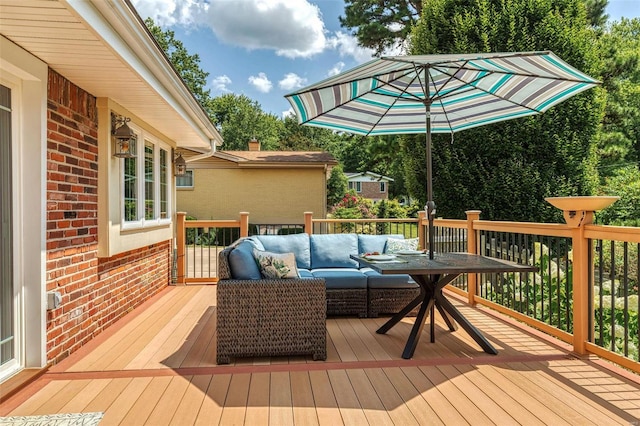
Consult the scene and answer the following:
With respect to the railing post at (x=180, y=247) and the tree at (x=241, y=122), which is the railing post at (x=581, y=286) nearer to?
the railing post at (x=180, y=247)

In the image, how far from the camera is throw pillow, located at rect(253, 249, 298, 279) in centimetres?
365

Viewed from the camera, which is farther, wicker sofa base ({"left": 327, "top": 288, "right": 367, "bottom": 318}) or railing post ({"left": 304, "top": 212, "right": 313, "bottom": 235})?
railing post ({"left": 304, "top": 212, "right": 313, "bottom": 235})

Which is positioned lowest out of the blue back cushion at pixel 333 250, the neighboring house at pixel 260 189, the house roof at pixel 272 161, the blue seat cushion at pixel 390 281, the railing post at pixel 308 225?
the blue seat cushion at pixel 390 281

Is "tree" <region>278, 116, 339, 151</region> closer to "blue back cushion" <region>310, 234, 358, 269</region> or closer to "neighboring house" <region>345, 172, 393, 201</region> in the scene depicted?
"neighboring house" <region>345, 172, 393, 201</region>

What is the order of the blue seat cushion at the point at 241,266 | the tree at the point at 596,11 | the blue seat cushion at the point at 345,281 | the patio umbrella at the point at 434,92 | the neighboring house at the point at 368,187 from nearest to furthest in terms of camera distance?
the patio umbrella at the point at 434,92 → the blue seat cushion at the point at 241,266 → the blue seat cushion at the point at 345,281 → the tree at the point at 596,11 → the neighboring house at the point at 368,187

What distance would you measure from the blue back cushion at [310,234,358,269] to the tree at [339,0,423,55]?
10.3 metres

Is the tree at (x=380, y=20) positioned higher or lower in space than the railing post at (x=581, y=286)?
higher

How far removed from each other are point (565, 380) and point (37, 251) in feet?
12.6

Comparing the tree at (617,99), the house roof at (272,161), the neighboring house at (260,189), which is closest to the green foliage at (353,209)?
the neighboring house at (260,189)

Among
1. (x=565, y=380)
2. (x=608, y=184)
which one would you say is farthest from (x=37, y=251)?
(x=608, y=184)

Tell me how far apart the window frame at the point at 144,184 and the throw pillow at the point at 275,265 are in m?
1.80

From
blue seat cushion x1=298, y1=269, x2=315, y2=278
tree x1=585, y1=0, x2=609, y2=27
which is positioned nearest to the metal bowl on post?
blue seat cushion x1=298, y1=269, x2=315, y2=278

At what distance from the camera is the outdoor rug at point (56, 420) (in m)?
2.42

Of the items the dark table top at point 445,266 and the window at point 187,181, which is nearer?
the dark table top at point 445,266
